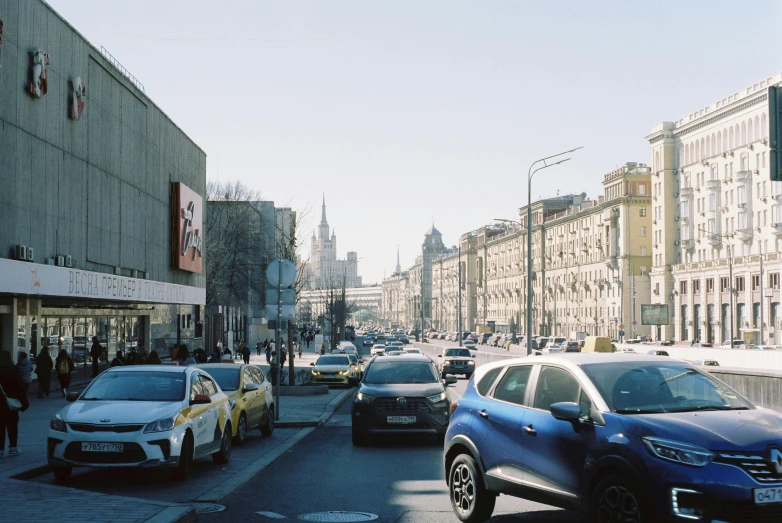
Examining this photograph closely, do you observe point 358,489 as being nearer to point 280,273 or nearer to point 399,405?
point 399,405

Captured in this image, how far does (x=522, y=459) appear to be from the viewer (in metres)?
8.91

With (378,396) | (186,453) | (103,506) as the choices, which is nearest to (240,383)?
(378,396)

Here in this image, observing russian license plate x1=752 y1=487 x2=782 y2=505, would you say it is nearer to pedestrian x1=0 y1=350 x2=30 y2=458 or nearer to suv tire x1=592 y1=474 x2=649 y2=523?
suv tire x1=592 y1=474 x2=649 y2=523

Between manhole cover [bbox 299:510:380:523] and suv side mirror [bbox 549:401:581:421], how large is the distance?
2.64m

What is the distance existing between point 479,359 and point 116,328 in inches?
941

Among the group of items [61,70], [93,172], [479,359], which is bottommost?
[479,359]

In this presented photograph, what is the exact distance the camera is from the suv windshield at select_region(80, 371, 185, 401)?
45.0ft

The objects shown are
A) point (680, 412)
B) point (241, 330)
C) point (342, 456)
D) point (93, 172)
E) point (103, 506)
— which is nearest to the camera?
point (680, 412)

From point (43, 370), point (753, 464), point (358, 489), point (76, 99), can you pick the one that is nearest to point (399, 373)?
point (358, 489)

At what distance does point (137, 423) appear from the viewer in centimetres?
1256

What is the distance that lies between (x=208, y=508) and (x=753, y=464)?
19.1 feet

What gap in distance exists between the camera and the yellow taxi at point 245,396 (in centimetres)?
1747

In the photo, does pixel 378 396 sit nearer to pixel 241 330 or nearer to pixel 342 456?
pixel 342 456

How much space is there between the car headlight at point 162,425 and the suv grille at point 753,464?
756 centimetres
